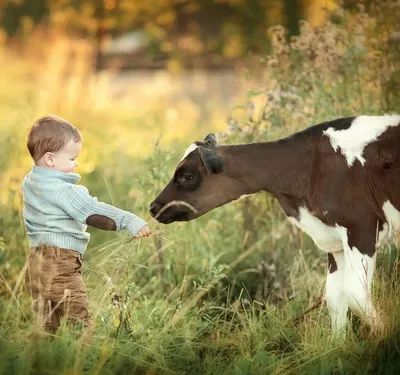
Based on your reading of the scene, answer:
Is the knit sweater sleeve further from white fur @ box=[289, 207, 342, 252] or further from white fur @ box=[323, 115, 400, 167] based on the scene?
white fur @ box=[323, 115, 400, 167]

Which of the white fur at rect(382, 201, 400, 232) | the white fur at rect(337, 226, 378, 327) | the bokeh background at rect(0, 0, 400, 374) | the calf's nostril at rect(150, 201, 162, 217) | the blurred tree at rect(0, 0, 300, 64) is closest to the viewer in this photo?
the bokeh background at rect(0, 0, 400, 374)

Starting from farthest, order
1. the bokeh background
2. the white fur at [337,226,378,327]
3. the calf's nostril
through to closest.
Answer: the calf's nostril, the white fur at [337,226,378,327], the bokeh background

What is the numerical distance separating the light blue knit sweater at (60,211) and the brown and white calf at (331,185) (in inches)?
22.7

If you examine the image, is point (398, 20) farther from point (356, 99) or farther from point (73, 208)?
point (73, 208)

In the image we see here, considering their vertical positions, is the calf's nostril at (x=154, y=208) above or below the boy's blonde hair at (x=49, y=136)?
below

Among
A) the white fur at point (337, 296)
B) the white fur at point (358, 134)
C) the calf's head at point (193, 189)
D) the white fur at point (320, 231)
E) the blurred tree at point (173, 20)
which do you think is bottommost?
the white fur at point (337, 296)

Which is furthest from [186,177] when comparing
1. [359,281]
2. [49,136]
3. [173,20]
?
[173,20]

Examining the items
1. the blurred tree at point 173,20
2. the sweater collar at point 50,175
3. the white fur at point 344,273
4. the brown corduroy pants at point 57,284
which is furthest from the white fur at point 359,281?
the blurred tree at point 173,20

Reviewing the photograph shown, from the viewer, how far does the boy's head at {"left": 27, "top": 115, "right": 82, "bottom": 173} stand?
5215 millimetres

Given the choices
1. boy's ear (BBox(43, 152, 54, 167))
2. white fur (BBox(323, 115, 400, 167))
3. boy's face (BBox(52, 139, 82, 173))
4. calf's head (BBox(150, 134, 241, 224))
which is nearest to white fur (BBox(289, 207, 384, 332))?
white fur (BBox(323, 115, 400, 167))

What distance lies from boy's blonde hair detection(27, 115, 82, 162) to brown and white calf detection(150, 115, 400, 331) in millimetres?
729

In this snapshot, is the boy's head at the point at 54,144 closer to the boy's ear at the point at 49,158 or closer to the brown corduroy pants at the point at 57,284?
the boy's ear at the point at 49,158

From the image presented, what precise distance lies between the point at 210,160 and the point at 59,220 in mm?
972

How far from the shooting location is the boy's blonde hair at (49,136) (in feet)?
17.1
